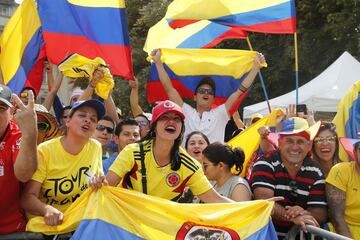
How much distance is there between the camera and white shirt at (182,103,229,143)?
6652 mm

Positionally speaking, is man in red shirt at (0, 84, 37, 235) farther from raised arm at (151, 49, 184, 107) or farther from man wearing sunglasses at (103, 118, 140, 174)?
raised arm at (151, 49, 184, 107)

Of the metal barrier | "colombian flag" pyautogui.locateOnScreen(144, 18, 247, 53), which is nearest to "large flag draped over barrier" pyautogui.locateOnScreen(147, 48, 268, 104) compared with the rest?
"colombian flag" pyautogui.locateOnScreen(144, 18, 247, 53)

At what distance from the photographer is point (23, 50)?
710 centimetres

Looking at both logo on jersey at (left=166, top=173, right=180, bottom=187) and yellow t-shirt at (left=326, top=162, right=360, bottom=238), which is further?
yellow t-shirt at (left=326, top=162, right=360, bottom=238)

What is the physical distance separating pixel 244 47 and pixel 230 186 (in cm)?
1849

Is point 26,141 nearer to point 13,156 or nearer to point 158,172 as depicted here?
point 13,156

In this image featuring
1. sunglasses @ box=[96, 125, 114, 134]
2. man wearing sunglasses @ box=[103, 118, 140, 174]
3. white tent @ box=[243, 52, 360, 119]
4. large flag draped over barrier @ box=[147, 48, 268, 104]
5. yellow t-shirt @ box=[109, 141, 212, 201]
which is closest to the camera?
yellow t-shirt @ box=[109, 141, 212, 201]

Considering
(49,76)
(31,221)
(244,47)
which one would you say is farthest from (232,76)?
(244,47)

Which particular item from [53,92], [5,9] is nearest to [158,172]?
[53,92]

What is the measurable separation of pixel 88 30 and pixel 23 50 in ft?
2.71

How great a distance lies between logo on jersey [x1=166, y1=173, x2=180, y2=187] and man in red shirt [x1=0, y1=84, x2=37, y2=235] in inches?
39.6

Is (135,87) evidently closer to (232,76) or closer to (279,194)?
(232,76)

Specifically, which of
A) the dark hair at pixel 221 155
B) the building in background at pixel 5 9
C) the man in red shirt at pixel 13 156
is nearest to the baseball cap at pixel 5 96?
the man in red shirt at pixel 13 156

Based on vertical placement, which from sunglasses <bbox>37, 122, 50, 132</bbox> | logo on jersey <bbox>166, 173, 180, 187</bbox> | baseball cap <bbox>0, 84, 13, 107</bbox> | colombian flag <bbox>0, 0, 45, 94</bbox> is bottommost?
logo on jersey <bbox>166, 173, 180, 187</bbox>
